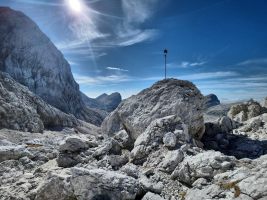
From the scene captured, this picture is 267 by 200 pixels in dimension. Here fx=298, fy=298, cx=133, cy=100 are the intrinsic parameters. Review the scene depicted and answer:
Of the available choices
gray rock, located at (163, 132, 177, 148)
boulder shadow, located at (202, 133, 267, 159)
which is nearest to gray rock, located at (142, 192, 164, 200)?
gray rock, located at (163, 132, 177, 148)

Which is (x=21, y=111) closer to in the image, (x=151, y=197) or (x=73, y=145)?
(x=73, y=145)

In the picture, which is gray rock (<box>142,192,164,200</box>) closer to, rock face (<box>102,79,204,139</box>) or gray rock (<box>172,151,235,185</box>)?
gray rock (<box>172,151,235,185</box>)

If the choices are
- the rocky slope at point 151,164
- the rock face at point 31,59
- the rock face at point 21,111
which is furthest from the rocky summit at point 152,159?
the rock face at point 31,59

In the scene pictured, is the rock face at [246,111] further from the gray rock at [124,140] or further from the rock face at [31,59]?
the rock face at [31,59]

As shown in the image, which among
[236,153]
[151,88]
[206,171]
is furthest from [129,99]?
[206,171]

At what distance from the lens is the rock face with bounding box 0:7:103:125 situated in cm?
16400

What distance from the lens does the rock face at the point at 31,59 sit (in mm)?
164000

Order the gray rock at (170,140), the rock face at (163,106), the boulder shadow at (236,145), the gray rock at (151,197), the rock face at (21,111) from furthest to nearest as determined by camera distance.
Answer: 1. the rock face at (21,111)
2. the rock face at (163,106)
3. the boulder shadow at (236,145)
4. the gray rock at (170,140)
5. the gray rock at (151,197)

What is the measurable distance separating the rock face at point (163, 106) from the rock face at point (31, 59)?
145 meters

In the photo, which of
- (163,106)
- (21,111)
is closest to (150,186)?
(163,106)

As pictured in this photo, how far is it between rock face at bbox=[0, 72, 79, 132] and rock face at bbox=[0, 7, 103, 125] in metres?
50.1

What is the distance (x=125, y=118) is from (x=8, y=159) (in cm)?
1063

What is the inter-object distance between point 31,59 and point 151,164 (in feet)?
554

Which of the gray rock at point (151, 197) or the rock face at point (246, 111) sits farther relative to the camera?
the rock face at point (246, 111)
